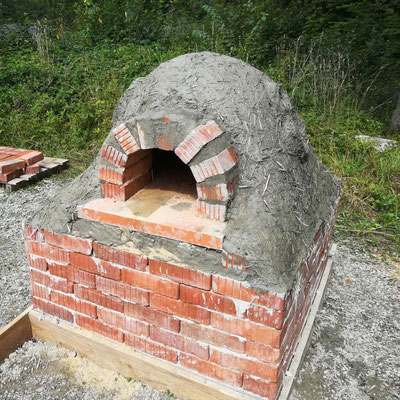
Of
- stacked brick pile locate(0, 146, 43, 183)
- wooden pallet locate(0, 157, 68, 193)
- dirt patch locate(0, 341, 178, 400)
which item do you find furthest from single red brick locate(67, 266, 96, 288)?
stacked brick pile locate(0, 146, 43, 183)

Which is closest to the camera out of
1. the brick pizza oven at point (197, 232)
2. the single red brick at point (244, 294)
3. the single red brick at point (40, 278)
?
the single red brick at point (244, 294)

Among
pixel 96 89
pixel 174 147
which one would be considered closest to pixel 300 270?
pixel 174 147

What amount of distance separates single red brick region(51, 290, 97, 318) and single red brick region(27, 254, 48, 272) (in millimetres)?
193

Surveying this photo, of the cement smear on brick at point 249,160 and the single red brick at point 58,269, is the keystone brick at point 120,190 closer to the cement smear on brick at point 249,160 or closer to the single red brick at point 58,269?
the cement smear on brick at point 249,160

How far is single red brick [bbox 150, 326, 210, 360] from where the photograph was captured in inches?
87.0

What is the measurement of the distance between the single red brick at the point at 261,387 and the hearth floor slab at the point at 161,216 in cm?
82

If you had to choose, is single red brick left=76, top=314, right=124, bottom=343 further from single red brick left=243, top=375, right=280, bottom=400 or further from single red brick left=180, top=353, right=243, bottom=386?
single red brick left=243, top=375, right=280, bottom=400

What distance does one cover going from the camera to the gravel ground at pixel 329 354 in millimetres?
2516

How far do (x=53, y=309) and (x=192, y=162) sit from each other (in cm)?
159

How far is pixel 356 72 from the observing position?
834cm

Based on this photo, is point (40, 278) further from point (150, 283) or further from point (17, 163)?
point (17, 163)

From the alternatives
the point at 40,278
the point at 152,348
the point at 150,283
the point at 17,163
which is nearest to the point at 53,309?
the point at 40,278

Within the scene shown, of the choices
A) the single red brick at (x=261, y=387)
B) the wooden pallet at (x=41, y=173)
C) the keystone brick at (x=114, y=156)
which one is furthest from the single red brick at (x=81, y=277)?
the wooden pallet at (x=41, y=173)

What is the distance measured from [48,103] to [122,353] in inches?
246
